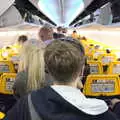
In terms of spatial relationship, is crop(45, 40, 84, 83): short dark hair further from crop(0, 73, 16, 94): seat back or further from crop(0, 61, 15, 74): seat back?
crop(0, 61, 15, 74): seat back

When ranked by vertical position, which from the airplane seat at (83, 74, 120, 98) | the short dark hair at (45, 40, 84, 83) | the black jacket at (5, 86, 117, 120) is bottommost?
the airplane seat at (83, 74, 120, 98)

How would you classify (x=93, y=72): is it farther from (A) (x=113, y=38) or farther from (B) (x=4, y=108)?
(A) (x=113, y=38)

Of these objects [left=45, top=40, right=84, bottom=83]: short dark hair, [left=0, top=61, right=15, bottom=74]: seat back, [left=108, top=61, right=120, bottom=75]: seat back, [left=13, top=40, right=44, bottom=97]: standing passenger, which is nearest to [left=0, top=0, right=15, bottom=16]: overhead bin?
[left=0, top=61, right=15, bottom=74]: seat back

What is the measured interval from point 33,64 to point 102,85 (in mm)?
1759

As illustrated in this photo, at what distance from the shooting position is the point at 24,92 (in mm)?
3352

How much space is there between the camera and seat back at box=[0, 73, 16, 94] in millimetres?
5016

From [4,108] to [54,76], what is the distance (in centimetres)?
290

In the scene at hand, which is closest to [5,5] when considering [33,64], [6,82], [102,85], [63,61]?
[6,82]

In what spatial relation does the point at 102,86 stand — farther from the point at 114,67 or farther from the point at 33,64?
the point at 33,64

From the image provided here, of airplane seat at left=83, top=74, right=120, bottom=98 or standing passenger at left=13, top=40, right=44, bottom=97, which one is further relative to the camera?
airplane seat at left=83, top=74, right=120, bottom=98

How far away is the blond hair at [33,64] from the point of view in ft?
10.2

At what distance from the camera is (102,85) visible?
15.9 ft

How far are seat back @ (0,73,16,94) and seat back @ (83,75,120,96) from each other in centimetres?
70

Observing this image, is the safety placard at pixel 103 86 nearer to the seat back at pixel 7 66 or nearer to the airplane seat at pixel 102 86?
the airplane seat at pixel 102 86
